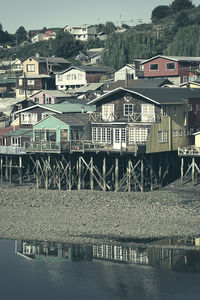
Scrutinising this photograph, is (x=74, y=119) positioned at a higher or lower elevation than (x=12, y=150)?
higher

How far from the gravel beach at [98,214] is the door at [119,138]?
Answer: 4484 mm

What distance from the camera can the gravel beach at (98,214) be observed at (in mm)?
43688

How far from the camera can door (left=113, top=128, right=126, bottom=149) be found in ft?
189

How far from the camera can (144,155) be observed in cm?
5625

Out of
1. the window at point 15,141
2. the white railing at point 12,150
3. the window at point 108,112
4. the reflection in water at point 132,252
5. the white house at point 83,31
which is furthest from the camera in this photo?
the white house at point 83,31

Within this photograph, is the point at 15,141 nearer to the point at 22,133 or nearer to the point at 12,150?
the point at 22,133

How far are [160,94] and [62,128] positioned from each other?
966 cm

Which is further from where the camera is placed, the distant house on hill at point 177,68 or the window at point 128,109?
the distant house on hill at point 177,68

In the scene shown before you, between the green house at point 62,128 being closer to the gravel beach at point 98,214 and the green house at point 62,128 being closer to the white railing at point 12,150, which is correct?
the white railing at point 12,150

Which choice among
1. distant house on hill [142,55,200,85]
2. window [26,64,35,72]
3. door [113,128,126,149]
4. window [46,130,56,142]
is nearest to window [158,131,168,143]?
door [113,128,126,149]

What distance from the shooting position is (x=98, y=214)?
159 ft

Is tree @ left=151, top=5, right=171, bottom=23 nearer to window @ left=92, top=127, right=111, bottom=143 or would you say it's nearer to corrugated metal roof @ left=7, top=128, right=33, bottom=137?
corrugated metal roof @ left=7, top=128, right=33, bottom=137

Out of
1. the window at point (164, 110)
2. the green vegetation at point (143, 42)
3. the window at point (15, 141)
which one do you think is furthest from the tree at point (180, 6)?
the window at point (164, 110)

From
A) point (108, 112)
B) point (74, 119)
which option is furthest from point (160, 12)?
point (108, 112)
